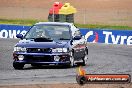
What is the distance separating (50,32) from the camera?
1964 centimetres

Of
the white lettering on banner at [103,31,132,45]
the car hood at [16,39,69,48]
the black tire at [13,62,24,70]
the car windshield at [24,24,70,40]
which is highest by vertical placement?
the car windshield at [24,24,70,40]

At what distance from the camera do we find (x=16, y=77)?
1586cm

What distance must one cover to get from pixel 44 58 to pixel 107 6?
50.8 metres

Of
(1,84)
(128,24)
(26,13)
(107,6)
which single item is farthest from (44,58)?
(107,6)

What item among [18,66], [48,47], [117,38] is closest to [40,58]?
[48,47]

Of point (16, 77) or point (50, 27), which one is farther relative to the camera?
point (50, 27)

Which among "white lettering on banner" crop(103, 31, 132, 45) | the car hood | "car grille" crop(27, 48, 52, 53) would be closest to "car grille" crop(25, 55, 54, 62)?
"car grille" crop(27, 48, 52, 53)

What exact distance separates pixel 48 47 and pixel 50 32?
4.18 feet

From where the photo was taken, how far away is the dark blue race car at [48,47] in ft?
60.5

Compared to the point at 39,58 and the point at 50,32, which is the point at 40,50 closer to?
the point at 39,58

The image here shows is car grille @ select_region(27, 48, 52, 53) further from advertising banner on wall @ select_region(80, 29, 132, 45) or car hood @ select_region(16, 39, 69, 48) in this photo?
advertising banner on wall @ select_region(80, 29, 132, 45)

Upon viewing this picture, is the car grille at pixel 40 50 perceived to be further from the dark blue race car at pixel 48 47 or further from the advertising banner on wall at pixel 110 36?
the advertising banner on wall at pixel 110 36

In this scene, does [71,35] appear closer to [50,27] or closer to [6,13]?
[50,27]

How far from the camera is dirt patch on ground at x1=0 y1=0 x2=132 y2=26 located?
52.1 metres
